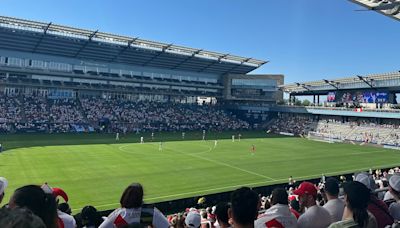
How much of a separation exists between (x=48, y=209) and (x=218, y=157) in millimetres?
35272

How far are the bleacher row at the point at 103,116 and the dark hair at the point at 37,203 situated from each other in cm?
A: 5514

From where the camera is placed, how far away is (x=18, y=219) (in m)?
1.92

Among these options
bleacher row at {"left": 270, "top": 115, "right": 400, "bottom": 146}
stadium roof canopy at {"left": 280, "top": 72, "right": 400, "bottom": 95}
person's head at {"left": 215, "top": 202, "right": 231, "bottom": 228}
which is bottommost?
bleacher row at {"left": 270, "top": 115, "right": 400, "bottom": 146}

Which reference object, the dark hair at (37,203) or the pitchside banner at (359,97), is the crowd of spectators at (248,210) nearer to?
the dark hair at (37,203)

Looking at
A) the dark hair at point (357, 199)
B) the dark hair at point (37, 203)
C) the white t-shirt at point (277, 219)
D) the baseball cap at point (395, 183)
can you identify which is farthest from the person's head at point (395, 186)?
the dark hair at point (37, 203)

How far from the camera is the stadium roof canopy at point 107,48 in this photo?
55.2m

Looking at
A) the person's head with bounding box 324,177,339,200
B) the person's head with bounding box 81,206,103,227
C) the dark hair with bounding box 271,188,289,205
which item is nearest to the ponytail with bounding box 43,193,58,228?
the person's head with bounding box 81,206,103,227

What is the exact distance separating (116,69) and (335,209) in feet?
236

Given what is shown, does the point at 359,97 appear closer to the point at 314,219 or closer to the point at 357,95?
the point at 357,95

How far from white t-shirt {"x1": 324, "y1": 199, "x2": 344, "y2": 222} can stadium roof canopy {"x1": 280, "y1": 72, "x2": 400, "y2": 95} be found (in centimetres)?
6711

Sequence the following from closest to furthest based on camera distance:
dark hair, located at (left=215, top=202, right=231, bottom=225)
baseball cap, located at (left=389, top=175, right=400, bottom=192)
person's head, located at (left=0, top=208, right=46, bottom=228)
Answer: person's head, located at (left=0, top=208, right=46, bottom=228), dark hair, located at (left=215, top=202, right=231, bottom=225), baseball cap, located at (left=389, top=175, right=400, bottom=192)

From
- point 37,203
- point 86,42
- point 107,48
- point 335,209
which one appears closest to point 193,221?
point 335,209

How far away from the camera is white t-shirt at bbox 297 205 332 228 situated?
4.68 metres

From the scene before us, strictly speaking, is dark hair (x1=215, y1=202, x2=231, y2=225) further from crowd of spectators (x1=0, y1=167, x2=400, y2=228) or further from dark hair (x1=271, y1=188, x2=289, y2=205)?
dark hair (x1=271, y1=188, x2=289, y2=205)
